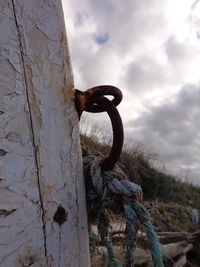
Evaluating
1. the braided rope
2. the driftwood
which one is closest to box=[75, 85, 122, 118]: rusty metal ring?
the braided rope

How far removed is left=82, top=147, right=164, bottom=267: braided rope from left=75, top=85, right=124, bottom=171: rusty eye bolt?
41mm

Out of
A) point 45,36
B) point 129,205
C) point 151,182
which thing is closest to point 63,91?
point 45,36

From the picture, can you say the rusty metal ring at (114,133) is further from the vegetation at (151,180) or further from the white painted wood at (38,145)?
the vegetation at (151,180)

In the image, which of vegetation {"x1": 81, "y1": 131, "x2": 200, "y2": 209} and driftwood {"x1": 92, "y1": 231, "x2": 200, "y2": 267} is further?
vegetation {"x1": 81, "y1": 131, "x2": 200, "y2": 209}

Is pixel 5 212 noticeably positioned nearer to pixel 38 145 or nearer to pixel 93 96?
pixel 38 145

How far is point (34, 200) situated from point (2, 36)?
1.31 feet

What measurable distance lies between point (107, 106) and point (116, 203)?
0.29 m

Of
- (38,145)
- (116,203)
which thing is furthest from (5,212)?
(116,203)

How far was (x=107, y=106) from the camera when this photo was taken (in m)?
0.92

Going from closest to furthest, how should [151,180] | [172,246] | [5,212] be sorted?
[5,212] → [172,246] → [151,180]

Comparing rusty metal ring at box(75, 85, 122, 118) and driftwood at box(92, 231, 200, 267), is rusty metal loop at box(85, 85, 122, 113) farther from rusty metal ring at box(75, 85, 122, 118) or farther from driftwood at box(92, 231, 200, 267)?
driftwood at box(92, 231, 200, 267)

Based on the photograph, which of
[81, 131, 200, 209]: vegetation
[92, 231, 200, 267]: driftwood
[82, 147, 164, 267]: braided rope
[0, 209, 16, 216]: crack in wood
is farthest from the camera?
[81, 131, 200, 209]: vegetation

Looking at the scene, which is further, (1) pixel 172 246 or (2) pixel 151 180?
(2) pixel 151 180

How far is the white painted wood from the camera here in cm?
70
